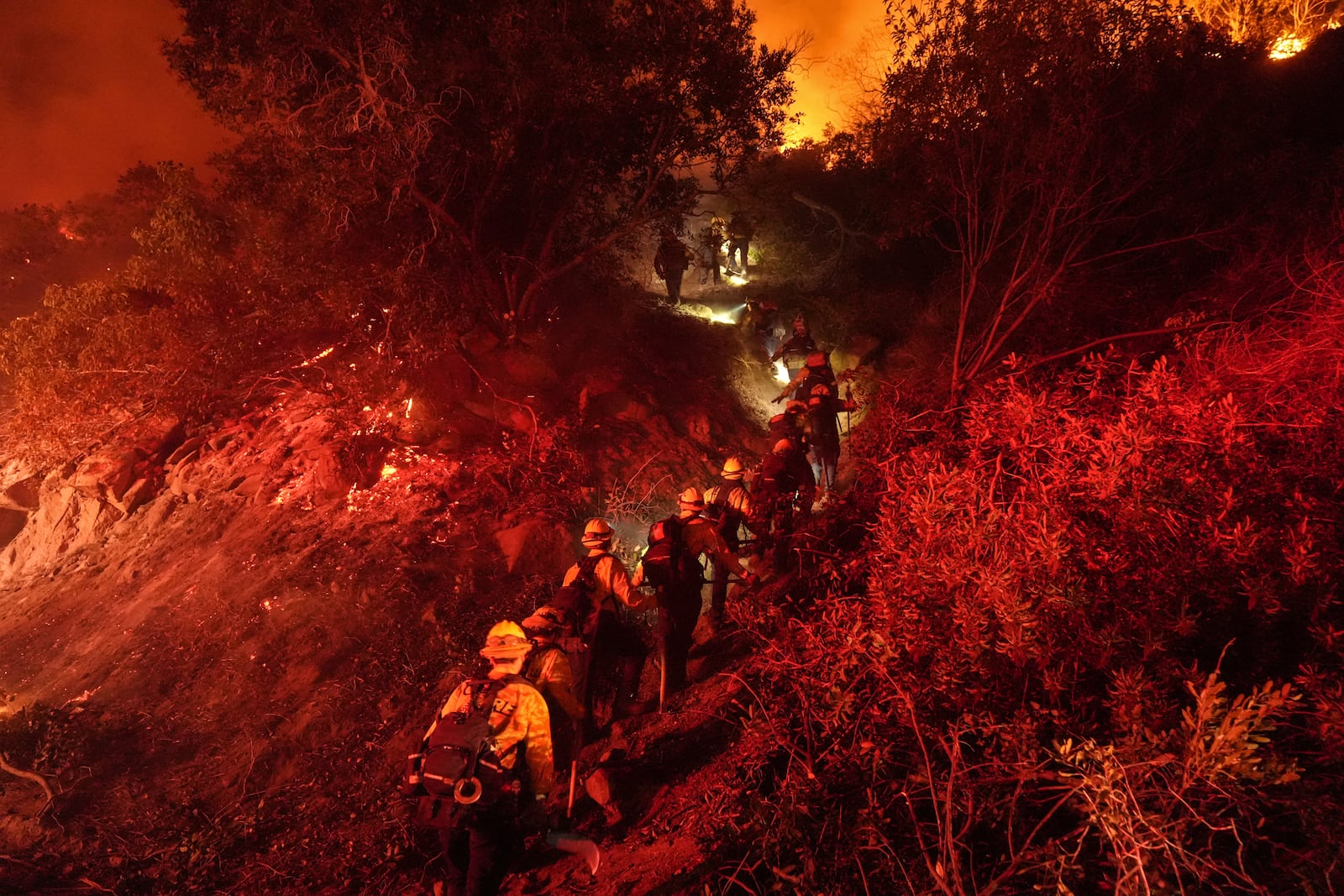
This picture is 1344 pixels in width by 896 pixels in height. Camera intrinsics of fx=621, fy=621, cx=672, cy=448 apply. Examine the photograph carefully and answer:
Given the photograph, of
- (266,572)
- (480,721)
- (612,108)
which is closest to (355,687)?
(266,572)

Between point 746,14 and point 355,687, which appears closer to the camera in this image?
point 355,687

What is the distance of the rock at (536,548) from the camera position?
28.6ft

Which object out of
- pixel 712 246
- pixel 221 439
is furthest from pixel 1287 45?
pixel 221 439

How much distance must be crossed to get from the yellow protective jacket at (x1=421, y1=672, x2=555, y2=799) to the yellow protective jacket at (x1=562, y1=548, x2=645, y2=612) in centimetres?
160

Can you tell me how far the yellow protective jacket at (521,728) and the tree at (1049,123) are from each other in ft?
20.5

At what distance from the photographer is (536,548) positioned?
890 centimetres

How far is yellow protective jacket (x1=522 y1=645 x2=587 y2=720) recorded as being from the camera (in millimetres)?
4957

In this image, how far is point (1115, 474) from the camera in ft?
12.8

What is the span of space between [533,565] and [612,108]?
697 centimetres

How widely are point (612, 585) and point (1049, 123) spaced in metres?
7.90

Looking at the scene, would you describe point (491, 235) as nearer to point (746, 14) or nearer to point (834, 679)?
point (746, 14)

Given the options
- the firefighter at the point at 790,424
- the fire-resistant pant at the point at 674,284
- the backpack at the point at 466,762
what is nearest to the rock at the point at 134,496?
the backpack at the point at 466,762

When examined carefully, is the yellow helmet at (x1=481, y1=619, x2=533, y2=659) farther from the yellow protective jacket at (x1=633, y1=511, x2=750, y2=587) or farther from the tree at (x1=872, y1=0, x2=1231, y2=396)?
the tree at (x1=872, y1=0, x2=1231, y2=396)

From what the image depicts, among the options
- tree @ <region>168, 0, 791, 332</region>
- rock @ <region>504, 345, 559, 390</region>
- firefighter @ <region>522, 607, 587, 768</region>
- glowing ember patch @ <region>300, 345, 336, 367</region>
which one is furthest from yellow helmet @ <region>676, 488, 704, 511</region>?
glowing ember patch @ <region>300, 345, 336, 367</region>
